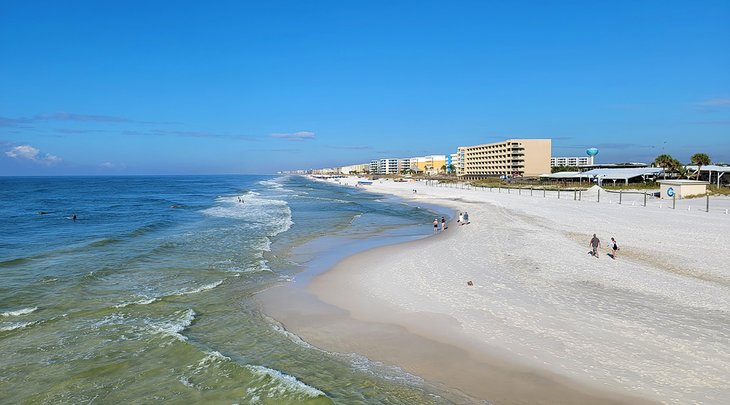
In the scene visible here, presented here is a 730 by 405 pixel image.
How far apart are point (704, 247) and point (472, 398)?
18.5 meters

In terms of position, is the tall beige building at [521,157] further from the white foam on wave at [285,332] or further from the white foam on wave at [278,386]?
the white foam on wave at [278,386]

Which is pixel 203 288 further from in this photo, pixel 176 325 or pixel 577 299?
pixel 577 299

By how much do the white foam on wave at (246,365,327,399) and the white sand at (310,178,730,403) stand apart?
12.7 feet

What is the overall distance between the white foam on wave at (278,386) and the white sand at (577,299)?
12.7ft

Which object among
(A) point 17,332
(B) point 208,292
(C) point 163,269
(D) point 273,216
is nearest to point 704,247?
(B) point 208,292

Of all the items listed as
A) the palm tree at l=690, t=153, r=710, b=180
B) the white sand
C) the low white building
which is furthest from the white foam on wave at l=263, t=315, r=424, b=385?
the palm tree at l=690, t=153, r=710, b=180

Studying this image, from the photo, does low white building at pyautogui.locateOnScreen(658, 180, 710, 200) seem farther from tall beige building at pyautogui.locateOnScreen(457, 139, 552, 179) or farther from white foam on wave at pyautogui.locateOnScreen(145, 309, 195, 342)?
tall beige building at pyautogui.locateOnScreen(457, 139, 552, 179)

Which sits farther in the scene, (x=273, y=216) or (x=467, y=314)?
(x=273, y=216)

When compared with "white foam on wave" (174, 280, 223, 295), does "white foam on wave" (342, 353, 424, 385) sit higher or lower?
lower

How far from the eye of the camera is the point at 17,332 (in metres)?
11.0

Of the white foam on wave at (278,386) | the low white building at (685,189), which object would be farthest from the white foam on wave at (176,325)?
the low white building at (685,189)

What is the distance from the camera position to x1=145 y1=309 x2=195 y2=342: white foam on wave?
10852mm

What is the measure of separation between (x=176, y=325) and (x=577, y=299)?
38.5 ft

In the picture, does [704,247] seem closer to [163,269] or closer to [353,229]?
[353,229]
